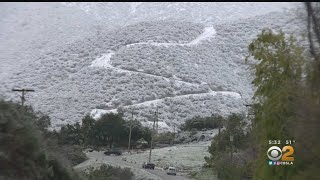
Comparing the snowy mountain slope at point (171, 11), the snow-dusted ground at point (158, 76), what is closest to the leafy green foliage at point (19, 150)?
the snow-dusted ground at point (158, 76)

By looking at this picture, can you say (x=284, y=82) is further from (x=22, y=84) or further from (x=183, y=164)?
(x=22, y=84)

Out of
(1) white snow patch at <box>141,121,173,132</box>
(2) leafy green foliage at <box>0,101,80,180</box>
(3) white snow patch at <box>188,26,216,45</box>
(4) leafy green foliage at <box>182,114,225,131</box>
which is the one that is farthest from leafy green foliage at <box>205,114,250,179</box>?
(3) white snow patch at <box>188,26,216,45</box>

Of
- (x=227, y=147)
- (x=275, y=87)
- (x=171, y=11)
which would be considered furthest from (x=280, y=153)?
(x=171, y=11)

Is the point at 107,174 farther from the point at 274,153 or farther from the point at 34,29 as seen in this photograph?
the point at 34,29

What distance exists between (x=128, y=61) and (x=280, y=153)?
81.7m

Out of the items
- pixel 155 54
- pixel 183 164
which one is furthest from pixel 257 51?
pixel 155 54

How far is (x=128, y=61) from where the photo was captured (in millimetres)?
93562

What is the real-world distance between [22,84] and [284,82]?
72047 mm

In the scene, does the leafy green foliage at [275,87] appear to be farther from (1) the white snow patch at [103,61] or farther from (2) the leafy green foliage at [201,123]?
(1) the white snow patch at [103,61]

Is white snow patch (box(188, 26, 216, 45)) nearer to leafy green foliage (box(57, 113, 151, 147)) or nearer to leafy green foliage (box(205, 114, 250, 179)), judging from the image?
leafy green foliage (box(57, 113, 151, 147))

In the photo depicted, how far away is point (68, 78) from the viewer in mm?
86125

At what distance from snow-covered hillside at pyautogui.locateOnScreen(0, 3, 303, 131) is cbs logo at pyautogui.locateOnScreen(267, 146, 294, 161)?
47.2 metres

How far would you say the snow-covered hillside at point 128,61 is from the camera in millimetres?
76812

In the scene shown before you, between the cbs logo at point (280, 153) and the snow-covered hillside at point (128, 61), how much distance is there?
155 feet
